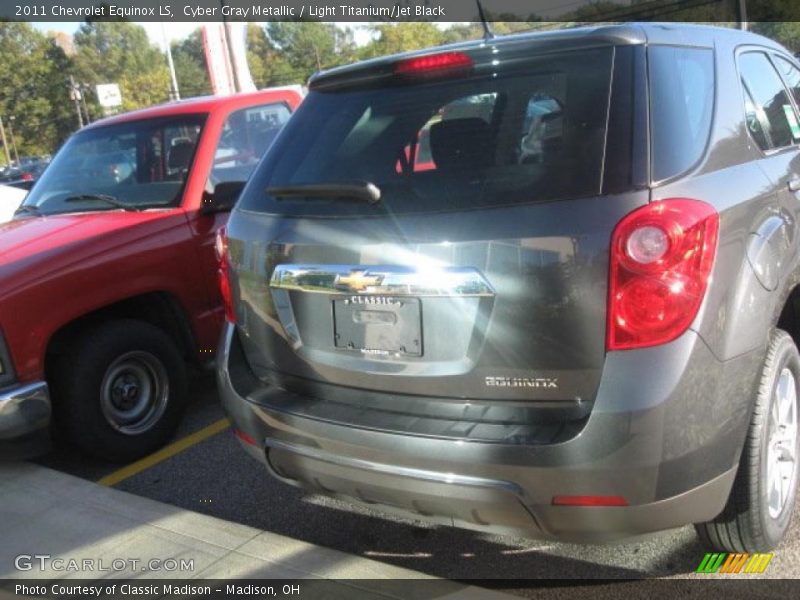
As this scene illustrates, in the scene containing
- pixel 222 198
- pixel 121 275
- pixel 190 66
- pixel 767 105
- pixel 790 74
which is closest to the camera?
pixel 767 105

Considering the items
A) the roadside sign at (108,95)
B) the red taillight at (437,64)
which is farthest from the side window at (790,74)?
the roadside sign at (108,95)

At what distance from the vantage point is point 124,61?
88562mm

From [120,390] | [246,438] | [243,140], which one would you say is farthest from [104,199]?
[246,438]

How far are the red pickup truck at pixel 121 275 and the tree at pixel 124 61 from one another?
70.5 meters

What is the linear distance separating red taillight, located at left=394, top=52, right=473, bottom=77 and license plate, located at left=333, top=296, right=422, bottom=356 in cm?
83

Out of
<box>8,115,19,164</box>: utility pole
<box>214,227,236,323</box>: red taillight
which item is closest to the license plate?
<box>214,227,236,323</box>: red taillight

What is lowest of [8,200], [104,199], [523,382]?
[523,382]

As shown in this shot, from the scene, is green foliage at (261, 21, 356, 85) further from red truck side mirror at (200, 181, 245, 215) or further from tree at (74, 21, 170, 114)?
red truck side mirror at (200, 181, 245, 215)

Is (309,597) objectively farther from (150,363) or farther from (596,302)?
(150,363)

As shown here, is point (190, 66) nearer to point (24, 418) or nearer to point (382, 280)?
point (24, 418)

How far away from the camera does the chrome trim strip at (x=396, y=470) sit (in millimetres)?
2189

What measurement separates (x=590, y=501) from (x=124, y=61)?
96.5 m

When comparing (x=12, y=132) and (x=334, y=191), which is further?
(x=12, y=132)

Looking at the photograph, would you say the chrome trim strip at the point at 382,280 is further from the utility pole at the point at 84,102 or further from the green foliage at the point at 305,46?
the green foliage at the point at 305,46
